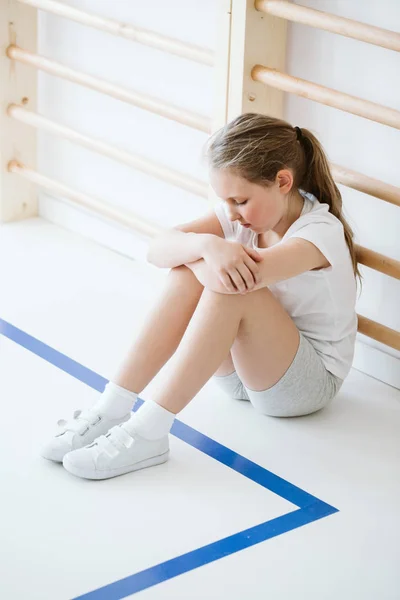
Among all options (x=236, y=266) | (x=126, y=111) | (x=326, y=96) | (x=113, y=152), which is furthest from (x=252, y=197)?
(x=126, y=111)

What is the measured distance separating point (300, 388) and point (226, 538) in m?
0.44

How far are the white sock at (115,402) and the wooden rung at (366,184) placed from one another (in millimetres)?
715

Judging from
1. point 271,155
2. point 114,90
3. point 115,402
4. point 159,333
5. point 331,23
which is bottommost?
point 115,402

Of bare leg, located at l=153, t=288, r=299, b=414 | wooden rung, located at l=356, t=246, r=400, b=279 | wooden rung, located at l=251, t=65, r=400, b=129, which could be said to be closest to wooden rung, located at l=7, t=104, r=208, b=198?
wooden rung, located at l=251, t=65, r=400, b=129

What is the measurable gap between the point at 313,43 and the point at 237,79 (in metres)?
0.21

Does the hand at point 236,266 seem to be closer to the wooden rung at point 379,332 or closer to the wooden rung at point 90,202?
the wooden rung at point 379,332

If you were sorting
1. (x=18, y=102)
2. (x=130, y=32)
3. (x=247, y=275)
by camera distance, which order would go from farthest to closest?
(x=18, y=102), (x=130, y=32), (x=247, y=275)

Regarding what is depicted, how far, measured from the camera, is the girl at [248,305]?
6.66 ft

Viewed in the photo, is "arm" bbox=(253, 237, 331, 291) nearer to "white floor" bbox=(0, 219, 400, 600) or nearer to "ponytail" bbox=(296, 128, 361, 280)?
"ponytail" bbox=(296, 128, 361, 280)

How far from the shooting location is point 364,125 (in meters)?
2.44

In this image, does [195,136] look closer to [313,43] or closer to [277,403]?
[313,43]

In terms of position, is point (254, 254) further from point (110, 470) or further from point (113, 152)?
point (113, 152)

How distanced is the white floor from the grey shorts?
46 millimetres

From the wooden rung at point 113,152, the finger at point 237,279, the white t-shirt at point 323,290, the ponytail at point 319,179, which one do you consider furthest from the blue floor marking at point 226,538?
the wooden rung at point 113,152
